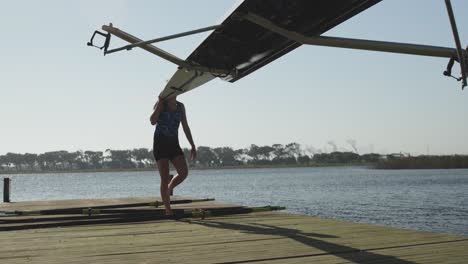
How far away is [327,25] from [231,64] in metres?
2.02

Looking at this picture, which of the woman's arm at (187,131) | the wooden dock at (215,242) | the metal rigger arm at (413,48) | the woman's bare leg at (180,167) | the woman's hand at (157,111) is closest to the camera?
the metal rigger arm at (413,48)

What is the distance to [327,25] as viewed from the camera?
4238 millimetres

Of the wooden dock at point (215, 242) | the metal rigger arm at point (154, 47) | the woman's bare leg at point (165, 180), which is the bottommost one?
the wooden dock at point (215, 242)

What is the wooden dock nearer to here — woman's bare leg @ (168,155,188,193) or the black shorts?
woman's bare leg @ (168,155,188,193)

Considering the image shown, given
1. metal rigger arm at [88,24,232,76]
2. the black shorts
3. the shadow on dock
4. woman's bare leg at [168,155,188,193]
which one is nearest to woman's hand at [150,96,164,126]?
the black shorts

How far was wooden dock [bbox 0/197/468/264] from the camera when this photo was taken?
4.17m

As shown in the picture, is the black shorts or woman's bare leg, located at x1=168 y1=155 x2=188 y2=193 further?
woman's bare leg, located at x1=168 y1=155 x2=188 y2=193

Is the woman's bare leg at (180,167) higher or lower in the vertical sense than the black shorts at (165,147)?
lower

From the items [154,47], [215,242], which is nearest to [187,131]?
[154,47]

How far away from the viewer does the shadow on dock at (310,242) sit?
4043mm

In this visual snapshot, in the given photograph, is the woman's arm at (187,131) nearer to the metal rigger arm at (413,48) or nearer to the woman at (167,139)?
the woman at (167,139)

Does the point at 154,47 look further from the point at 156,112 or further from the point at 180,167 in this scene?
the point at 180,167

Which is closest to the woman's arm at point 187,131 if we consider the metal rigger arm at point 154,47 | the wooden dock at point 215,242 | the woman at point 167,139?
the woman at point 167,139

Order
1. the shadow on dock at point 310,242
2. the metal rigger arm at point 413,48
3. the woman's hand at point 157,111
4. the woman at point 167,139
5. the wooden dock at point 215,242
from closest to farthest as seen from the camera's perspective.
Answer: the metal rigger arm at point 413,48 → the shadow on dock at point 310,242 → the wooden dock at point 215,242 → the woman's hand at point 157,111 → the woman at point 167,139
